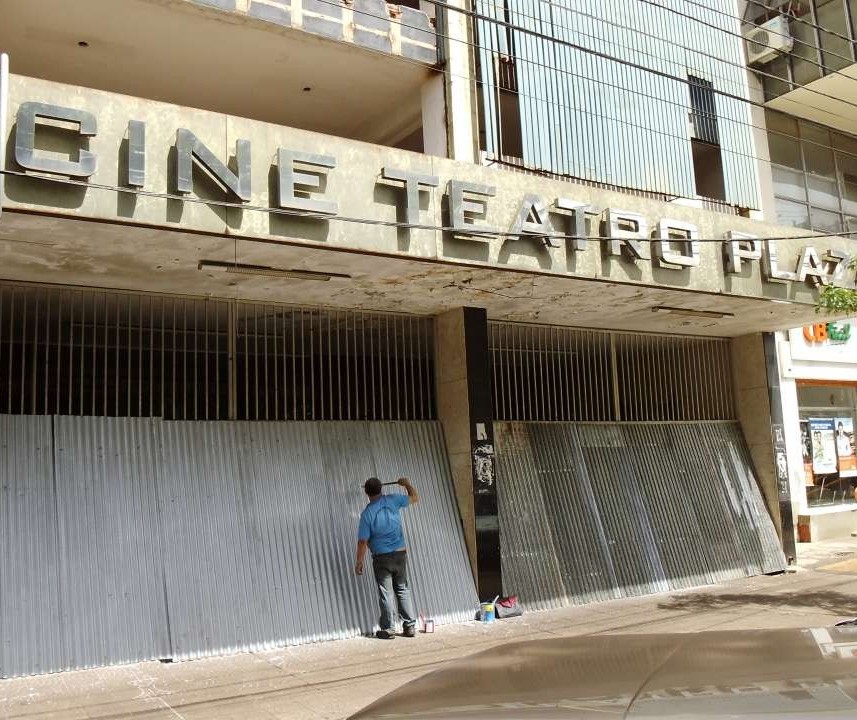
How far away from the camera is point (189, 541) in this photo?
26.0 feet

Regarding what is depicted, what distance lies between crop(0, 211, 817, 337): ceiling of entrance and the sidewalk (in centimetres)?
361

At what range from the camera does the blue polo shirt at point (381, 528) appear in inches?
316

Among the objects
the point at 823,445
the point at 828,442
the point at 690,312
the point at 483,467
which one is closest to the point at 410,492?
the point at 483,467

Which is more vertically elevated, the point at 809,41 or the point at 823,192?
the point at 809,41

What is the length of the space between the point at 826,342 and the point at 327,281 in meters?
10.5

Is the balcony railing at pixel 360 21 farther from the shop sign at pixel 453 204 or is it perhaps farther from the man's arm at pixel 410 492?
the man's arm at pixel 410 492

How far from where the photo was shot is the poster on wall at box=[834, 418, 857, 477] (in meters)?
14.9

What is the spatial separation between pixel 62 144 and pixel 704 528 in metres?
9.70

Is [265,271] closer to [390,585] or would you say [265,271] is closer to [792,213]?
[390,585]

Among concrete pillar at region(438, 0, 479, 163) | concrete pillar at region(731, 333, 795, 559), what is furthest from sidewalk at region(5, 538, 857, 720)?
concrete pillar at region(438, 0, 479, 163)

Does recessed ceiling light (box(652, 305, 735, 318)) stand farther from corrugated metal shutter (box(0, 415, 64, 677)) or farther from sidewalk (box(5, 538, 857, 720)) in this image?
corrugated metal shutter (box(0, 415, 64, 677))

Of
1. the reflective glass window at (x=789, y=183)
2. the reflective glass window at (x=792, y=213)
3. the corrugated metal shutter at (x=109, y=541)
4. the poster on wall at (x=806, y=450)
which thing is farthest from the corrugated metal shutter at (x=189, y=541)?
the reflective glass window at (x=789, y=183)

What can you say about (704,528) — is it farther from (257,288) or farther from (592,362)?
(257,288)

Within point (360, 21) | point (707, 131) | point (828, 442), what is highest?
point (360, 21)
